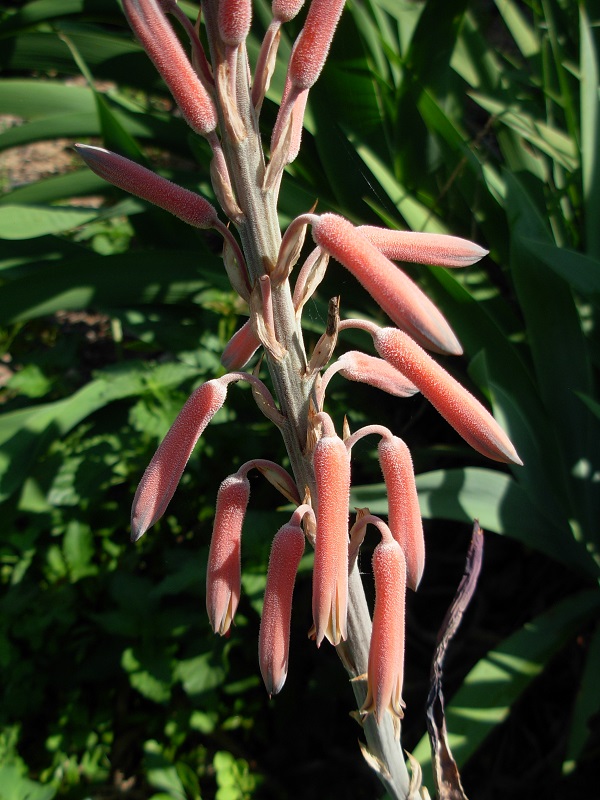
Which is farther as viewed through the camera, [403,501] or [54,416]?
[54,416]

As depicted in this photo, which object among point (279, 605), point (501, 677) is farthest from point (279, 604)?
point (501, 677)

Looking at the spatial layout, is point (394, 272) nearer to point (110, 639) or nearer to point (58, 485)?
point (58, 485)

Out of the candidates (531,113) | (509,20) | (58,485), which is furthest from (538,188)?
(58,485)

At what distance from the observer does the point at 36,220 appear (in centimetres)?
162

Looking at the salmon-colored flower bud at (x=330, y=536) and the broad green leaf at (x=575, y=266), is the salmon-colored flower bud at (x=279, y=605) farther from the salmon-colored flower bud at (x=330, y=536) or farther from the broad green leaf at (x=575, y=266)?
the broad green leaf at (x=575, y=266)

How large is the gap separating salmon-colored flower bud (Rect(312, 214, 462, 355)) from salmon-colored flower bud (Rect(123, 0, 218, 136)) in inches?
5.1

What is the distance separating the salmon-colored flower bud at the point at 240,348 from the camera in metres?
0.74

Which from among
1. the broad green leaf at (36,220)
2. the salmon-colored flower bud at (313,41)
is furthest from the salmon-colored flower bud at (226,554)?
the broad green leaf at (36,220)

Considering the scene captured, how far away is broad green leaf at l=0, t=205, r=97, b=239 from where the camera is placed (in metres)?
1.56

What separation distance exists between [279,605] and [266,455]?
1087mm

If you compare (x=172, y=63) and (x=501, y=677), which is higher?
(x=172, y=63)

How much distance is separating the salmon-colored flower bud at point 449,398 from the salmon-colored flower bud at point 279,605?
18 cm

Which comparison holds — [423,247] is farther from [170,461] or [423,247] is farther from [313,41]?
[170,461]

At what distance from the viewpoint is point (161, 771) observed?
154cm
